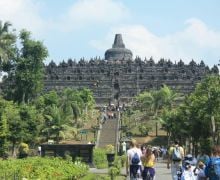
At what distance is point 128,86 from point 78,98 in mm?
37951

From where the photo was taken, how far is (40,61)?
58562 millimetres

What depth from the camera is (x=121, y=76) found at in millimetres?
108812

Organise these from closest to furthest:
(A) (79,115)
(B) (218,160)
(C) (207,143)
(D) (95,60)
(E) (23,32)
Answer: (B) (218,160), (C) (207,143), (E) (23,32), (A) (79,115), (D) (95,60)

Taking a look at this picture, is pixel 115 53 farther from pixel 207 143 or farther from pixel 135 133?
pixel 207 143

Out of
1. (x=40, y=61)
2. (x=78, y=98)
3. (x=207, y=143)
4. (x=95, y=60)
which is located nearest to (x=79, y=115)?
(x=78, y=98)

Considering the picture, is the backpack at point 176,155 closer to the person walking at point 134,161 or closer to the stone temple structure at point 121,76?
the person walking at point 134,161

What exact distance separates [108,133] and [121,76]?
50946 millimetres

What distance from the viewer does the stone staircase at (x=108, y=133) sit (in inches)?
2133

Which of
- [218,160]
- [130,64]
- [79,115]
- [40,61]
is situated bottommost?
[218,160]

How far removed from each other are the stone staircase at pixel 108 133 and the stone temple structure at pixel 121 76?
39.5 meters

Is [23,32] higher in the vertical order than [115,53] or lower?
lower

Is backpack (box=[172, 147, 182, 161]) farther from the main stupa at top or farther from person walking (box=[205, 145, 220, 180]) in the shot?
the main stupa at top

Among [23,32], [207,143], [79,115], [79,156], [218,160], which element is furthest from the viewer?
[79,115]

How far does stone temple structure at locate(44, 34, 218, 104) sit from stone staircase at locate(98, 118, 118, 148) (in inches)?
1555
